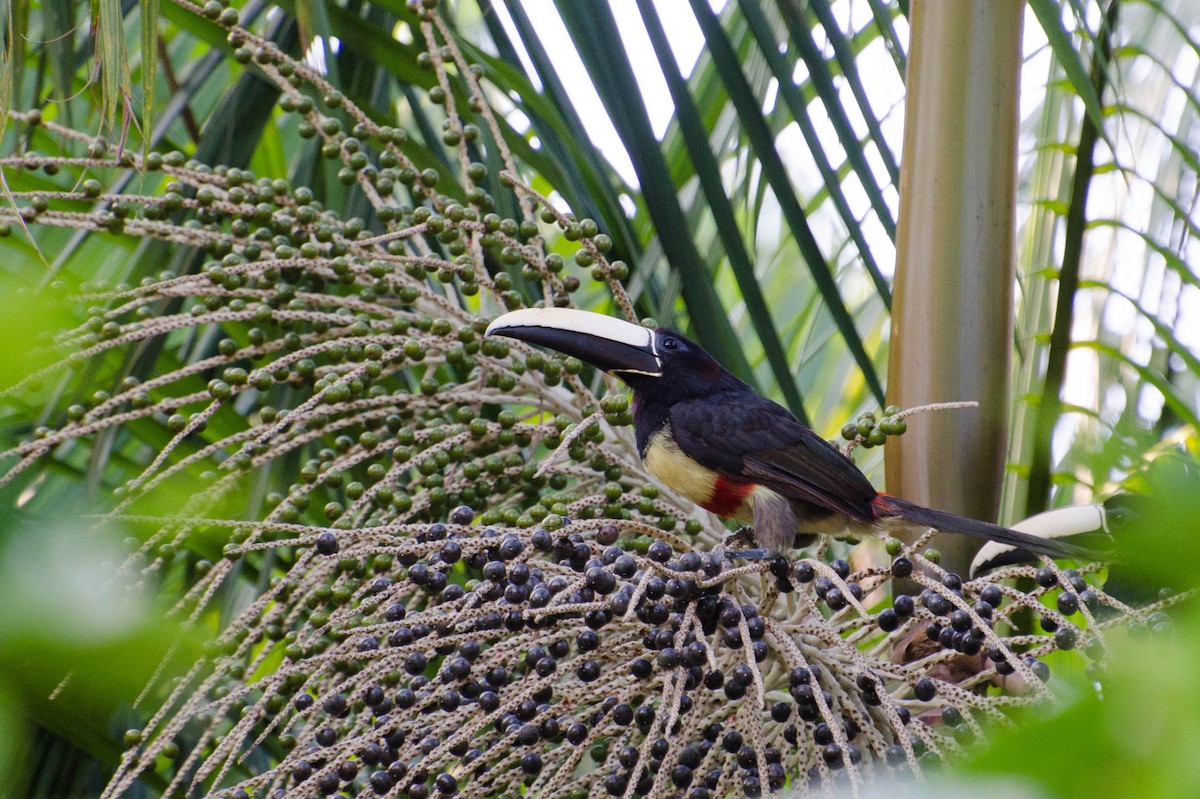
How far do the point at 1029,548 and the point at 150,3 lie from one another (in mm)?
1007

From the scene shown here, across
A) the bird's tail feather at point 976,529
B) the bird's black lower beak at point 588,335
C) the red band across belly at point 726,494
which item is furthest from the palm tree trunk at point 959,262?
the bird's black lower beak at point 588,335

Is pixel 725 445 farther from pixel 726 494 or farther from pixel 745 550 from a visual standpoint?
pixel 745 550

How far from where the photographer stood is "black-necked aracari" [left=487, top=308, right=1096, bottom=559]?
1481 mm

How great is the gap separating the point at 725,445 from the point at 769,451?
0.06 meters

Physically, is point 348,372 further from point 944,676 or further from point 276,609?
point 944,676

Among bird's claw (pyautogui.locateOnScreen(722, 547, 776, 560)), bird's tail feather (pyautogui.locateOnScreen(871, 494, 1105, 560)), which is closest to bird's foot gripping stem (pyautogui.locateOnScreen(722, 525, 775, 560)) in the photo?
bird's claw (pyautogui.locateOnScreen(722, 547, 776, 560))

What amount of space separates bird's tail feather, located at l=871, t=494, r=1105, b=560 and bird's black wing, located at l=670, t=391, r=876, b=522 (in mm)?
44

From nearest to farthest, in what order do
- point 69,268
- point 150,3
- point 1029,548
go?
point 150,3, point 1029,548, point 69,268

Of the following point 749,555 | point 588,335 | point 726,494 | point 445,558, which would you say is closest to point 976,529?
point 749,555

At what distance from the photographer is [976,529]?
138 centimetres

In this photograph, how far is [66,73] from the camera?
140 centimetres

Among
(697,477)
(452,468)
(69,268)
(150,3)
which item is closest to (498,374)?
(452,468)

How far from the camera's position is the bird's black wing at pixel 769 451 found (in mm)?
1547

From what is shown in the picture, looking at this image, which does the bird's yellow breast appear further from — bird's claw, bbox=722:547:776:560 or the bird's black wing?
bird's claw, bbox=722:547:776:560
